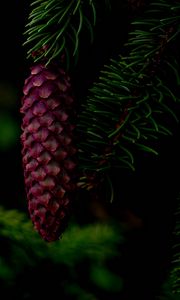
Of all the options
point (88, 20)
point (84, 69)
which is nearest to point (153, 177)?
point (84, 69)

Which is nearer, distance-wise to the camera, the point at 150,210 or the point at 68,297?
the point at 150,210

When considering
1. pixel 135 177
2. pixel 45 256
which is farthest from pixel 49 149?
pixel 45 256

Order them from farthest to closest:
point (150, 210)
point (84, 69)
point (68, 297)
→ point (68, 297), point (150, 210), point (84, 69)

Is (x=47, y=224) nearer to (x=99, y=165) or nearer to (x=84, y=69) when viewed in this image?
(x=99, y=165)

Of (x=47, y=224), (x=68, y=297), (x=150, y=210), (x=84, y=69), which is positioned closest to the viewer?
(x=47, y=224)

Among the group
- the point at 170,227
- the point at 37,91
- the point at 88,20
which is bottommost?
the point at 170,227

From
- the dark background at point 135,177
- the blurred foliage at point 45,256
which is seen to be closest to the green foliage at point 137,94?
the dark background at point 135,177

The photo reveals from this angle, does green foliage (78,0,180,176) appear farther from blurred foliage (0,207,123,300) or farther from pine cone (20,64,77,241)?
blurred foliage (0,207,123,300)

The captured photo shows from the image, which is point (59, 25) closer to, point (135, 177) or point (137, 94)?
point (137, 94)
